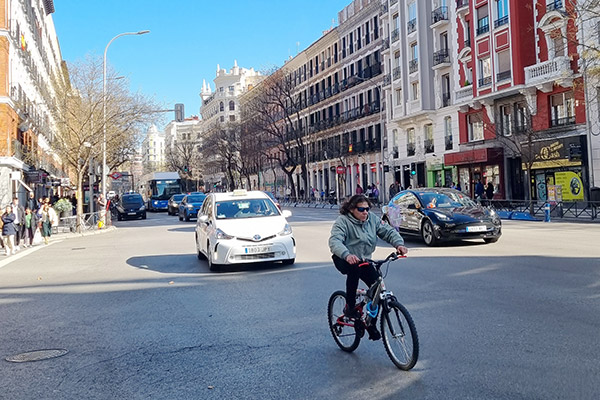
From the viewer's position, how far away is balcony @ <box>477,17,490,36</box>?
36938 millimetres

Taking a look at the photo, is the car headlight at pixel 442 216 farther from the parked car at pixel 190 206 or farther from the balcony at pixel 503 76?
the balcony at pixel 503 76

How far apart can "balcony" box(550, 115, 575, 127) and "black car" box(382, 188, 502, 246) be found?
17.6 meters

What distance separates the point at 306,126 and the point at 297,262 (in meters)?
59.9

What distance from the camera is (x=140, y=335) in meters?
6.91

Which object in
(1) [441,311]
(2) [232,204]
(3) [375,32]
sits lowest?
(1) [441,311]

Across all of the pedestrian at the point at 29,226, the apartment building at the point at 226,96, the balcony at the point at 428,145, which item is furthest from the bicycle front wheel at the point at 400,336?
the apartment building at the point at 226,96

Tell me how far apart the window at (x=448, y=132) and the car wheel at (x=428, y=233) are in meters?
27.5

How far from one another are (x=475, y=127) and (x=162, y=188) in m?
28.5

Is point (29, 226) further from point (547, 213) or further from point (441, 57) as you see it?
point (441, 57)

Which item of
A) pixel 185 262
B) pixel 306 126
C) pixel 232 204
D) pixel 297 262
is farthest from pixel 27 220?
pixel 306 126

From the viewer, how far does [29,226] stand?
21641 mm

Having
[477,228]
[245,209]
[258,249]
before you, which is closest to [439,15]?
[477,228]

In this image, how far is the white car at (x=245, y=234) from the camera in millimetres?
11812

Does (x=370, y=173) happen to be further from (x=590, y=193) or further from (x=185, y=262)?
(x=185, y=262)
